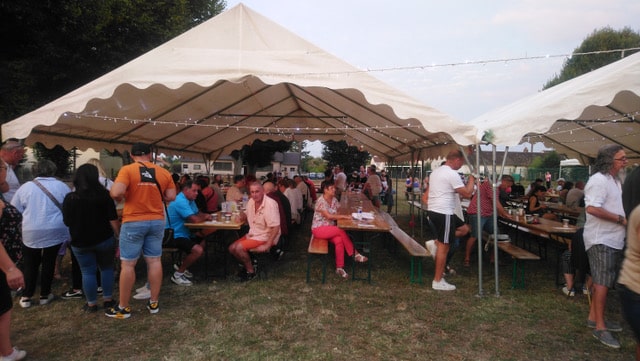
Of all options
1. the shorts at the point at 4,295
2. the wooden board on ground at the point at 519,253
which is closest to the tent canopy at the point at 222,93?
the wooden board on ground at the point at 519,253

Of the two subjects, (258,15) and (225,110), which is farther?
(225,110)

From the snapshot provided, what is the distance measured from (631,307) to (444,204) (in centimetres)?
266

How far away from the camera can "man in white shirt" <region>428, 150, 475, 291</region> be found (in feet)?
15.4

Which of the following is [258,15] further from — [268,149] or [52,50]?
[268,149]

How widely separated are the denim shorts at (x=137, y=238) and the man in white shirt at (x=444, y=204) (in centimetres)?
313

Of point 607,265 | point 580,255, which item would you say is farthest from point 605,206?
point 580,255

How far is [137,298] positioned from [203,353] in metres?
1.61

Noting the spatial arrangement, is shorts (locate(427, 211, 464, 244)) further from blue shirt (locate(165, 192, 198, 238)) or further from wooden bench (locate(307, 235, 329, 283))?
blue shirt (locate(165, 192, 198, 238))

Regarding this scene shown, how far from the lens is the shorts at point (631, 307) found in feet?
6.81

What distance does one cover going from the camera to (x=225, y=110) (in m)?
7.71

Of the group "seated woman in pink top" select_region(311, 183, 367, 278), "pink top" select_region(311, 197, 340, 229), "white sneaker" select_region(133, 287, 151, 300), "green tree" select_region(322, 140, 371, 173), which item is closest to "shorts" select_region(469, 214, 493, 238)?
"seated woman in pink top" select_region(311, 183, 367, 278)

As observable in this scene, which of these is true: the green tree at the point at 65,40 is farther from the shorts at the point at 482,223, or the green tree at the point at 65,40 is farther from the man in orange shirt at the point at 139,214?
the shorts at the point at 482,223

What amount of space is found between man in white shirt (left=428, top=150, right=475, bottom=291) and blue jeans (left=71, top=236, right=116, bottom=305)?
3572 millimetres

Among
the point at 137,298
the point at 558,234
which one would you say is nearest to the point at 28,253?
the point at 137,298
